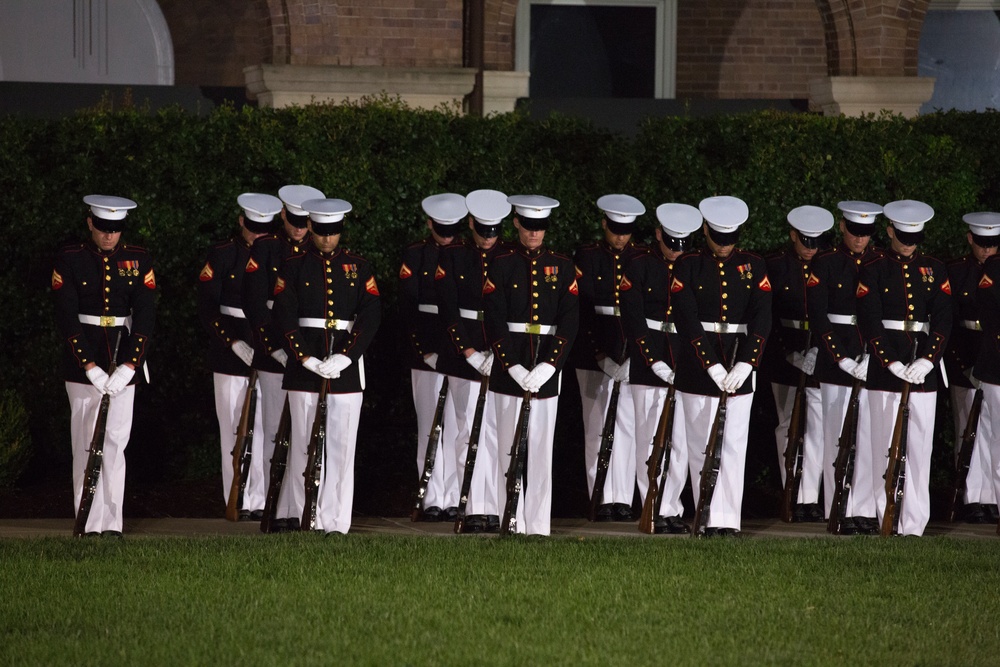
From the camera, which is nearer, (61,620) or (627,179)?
Answer: (61,620)

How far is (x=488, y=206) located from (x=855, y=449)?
2732 millimetres

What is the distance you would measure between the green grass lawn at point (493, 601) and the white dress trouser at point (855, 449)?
1038mm

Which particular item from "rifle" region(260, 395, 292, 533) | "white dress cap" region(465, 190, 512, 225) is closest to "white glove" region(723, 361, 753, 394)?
"white dress cap" region(465, 190, 512, 225)

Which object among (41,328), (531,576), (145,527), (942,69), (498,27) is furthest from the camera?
(942,69)

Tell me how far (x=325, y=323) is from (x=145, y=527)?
1854 mm

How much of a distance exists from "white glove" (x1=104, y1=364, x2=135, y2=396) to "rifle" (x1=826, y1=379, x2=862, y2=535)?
4256mm

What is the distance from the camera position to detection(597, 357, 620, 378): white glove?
32.7 ft

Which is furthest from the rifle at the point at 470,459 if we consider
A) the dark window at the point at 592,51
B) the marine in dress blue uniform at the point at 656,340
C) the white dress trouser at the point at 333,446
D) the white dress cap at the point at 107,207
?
the dark window at the point at 592,51

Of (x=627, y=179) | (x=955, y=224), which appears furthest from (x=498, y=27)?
(x=955, y=224)

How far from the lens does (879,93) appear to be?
14.6m

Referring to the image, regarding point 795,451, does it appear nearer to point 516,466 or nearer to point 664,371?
point 664,371

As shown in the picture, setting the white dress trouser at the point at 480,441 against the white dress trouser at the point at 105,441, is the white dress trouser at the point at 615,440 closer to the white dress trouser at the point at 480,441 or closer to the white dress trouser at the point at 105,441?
the white dress trouser at the point at 480,441

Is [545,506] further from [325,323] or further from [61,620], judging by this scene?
[61,620]

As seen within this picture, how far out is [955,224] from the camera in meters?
11.1
